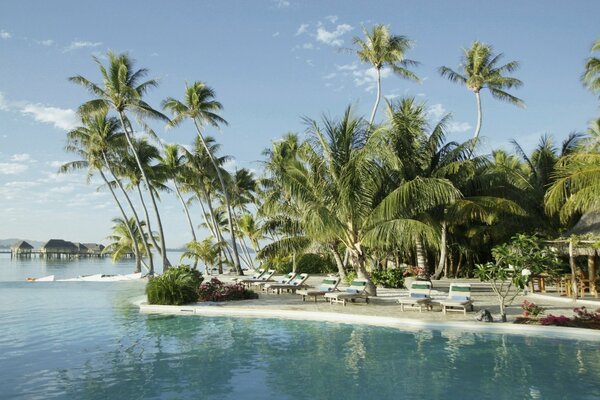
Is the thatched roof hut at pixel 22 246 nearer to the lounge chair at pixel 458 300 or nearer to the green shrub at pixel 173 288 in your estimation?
the green shrub at pixel 173 288

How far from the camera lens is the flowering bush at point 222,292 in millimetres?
16156

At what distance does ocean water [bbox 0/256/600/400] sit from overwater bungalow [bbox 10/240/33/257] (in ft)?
311

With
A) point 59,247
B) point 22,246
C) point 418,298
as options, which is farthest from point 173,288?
point 22,246

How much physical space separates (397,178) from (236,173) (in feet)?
79.0

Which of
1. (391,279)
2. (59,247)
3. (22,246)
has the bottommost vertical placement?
(391,279)

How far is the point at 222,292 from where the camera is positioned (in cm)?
1642

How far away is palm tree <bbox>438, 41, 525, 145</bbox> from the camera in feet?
Answer: 103

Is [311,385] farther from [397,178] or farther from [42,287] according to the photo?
[42,287]

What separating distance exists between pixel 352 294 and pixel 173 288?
19.1 feet

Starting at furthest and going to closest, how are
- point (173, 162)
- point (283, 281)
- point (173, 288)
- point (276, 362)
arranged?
point (173, 162) → point (283, 281) → point (173, 288) → point (276, 362)

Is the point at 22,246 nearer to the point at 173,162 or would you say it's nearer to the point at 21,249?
the point at 21,249

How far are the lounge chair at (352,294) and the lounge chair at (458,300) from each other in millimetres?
2726

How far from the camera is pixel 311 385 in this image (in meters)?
7.21

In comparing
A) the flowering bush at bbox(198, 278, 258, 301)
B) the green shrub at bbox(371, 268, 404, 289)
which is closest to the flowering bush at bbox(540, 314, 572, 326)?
the green shrub at bbox(371, 268, 404, 289)
